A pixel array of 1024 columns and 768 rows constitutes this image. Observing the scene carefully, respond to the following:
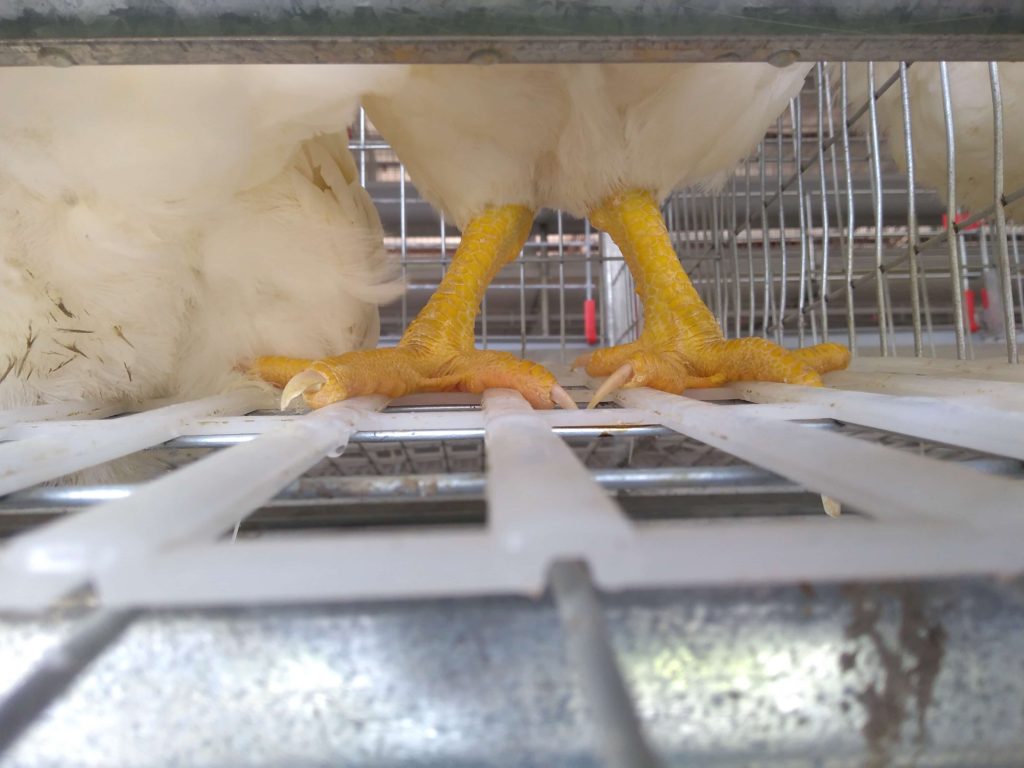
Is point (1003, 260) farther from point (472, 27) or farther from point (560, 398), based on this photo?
point (472, 27)

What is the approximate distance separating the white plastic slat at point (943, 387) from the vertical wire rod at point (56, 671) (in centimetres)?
58

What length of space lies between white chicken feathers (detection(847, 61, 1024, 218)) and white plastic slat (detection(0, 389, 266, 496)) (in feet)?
4.68

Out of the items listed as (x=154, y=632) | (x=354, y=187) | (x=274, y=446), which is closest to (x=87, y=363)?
(x=354, y=187)

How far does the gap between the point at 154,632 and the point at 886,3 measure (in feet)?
→ 1.98

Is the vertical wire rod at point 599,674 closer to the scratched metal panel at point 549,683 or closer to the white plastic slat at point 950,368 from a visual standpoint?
the scratched metal panel at point 549,683

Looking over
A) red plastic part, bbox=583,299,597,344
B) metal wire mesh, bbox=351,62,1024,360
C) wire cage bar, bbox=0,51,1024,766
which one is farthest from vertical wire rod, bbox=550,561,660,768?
red plastic part, bbox=583,299,597,344

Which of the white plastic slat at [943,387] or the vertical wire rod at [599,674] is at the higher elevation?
the white plastic slat at [943,387]

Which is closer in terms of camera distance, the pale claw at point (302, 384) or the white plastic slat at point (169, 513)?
the white plastic slat at point (169, 513)

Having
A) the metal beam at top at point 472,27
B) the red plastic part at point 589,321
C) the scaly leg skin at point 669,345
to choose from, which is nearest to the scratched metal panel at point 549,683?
the metal beam at top at point 472,27

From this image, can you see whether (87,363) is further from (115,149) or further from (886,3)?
(886,3)

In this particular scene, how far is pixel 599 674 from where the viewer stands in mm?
236

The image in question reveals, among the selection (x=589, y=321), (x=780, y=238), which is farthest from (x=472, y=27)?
(x=589, y=321)

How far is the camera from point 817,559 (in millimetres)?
264

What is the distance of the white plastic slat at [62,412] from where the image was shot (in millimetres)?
700
